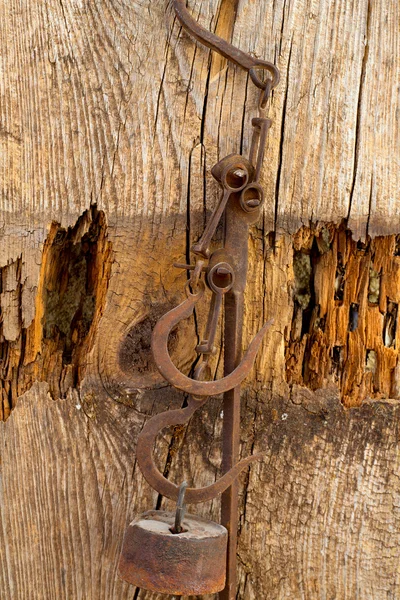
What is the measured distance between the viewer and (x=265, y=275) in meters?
1.63

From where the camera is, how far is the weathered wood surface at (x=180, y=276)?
5.27 feet

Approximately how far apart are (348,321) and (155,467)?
51 centimetres

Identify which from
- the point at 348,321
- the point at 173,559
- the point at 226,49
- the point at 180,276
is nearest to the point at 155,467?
the point at 173,559

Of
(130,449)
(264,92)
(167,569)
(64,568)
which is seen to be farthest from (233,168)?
(64,568)

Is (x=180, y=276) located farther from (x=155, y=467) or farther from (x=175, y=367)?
(x=155, y=467)

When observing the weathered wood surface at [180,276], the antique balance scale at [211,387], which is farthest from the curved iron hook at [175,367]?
Answer: the weathered wood surface at [180,276]

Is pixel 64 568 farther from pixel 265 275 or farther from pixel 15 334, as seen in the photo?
pixel 265 275

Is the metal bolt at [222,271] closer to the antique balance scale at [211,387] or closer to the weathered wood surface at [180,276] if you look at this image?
the antique balance scale at [211,387]

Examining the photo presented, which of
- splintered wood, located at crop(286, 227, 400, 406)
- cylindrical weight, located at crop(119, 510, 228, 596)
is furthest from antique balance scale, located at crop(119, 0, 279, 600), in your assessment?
splintered wood, located at crop(286, 227, 400, 406)

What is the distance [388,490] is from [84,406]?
65cm

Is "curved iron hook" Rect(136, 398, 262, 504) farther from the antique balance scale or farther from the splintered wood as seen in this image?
the splintered wood

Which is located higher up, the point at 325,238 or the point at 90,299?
the point at 325,238

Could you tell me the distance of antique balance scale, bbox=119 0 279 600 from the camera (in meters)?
1.38

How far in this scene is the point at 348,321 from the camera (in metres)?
1.66
